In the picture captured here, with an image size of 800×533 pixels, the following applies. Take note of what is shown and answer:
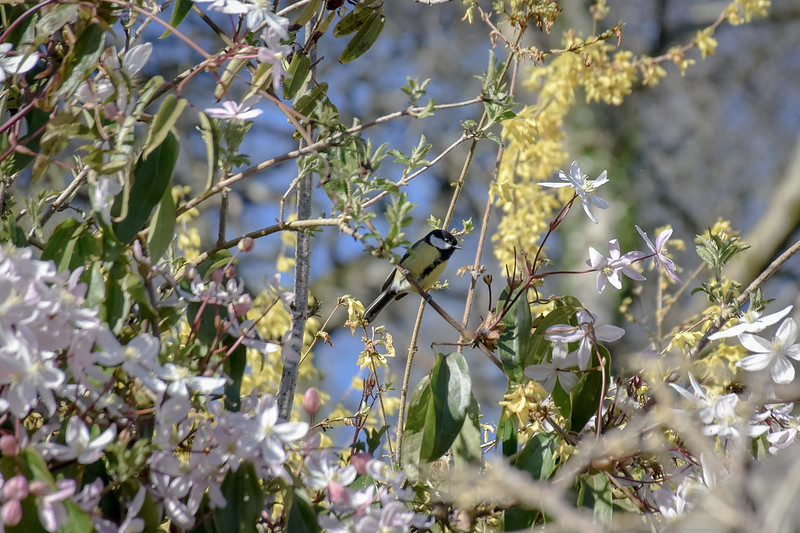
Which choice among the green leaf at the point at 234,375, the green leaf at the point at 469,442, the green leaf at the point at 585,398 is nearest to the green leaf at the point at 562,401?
the green leaf at the point at 585,398

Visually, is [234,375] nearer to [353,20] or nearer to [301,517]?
[301,517]

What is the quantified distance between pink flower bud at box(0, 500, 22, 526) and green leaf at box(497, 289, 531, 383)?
0.60 meters

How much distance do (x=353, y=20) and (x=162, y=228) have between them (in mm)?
538

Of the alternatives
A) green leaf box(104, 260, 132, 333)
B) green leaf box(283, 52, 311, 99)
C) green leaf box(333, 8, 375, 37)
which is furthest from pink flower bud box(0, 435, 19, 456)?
green leaf box(333, 8, 375, 37)

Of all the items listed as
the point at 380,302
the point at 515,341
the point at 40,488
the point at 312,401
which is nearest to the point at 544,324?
the point at 515,341

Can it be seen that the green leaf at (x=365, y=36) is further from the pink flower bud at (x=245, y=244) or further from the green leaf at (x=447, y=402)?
the green leaf at (x=447, y=402)

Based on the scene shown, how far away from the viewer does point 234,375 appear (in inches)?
39.6

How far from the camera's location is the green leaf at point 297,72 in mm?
1248

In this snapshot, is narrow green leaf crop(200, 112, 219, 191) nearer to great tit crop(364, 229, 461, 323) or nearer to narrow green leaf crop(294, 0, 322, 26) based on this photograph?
narrow green leaf crop(294, 0, 322, 26)

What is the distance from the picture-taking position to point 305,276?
4.41 feet

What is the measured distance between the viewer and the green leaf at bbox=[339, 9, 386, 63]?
1.29 meters

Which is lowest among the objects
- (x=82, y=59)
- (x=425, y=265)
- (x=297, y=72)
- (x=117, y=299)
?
(x=425, y=265)

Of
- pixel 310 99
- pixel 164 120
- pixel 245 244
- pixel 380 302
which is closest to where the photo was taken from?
pixel 164 120

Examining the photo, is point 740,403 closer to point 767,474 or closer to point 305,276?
point 767,474
